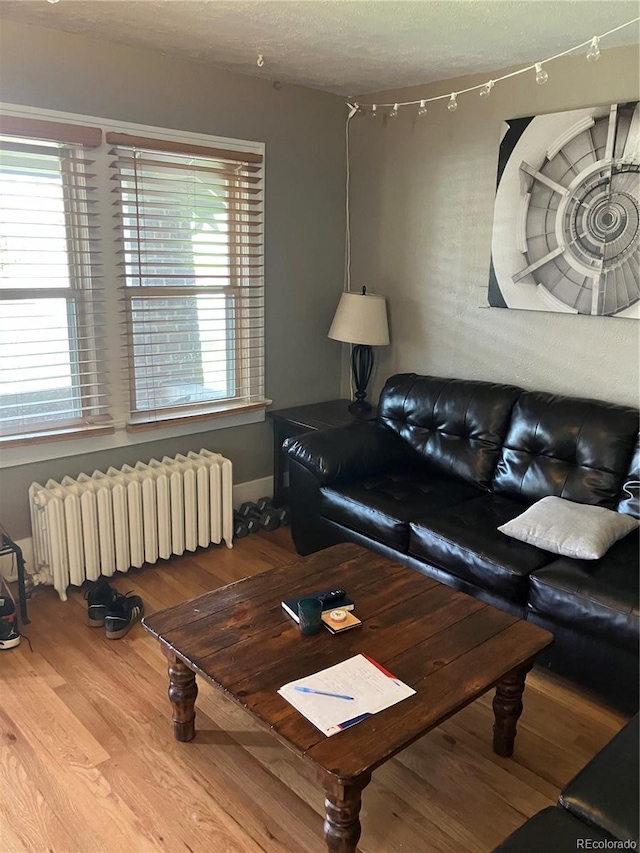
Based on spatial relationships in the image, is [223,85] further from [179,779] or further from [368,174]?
[179,779]

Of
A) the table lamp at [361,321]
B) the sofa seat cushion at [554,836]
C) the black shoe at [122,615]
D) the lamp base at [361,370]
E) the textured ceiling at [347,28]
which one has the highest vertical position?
the textured ceiling at [347,28]

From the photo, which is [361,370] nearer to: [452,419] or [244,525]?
[452,419]

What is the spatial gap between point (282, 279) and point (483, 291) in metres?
1.12

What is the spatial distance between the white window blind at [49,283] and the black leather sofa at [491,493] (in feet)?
3.54

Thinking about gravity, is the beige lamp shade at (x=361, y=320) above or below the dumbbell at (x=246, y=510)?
above

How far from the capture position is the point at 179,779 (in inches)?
78.5

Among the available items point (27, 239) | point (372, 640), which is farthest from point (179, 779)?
point (27, 239)

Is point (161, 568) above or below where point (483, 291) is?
below

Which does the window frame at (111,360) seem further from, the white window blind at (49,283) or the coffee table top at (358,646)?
the coffee table top at (358,646)

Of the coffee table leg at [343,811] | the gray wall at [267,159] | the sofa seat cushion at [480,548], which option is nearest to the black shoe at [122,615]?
the gray wall at [267,159]

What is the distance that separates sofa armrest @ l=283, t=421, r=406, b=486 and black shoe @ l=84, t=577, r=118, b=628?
3.45 ft

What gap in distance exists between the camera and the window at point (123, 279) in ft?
9.41

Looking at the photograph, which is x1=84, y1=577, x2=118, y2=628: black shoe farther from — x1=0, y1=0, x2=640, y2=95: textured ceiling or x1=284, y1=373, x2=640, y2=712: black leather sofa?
x1=0, y1=0, x2=640, y2=95: textured ceiling

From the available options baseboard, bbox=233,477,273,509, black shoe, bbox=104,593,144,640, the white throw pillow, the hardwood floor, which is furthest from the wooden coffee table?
baseboard, bbox=233,477,273,509
